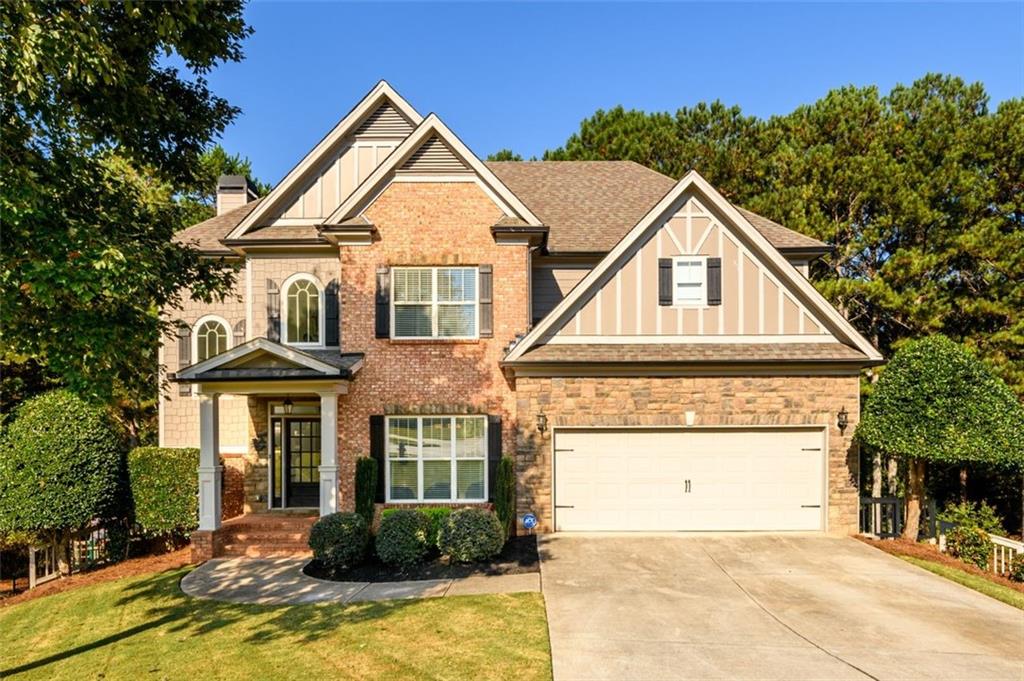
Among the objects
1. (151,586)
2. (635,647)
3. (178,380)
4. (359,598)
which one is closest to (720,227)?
(635,647)

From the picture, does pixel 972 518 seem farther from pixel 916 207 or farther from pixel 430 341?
pixel 430 341

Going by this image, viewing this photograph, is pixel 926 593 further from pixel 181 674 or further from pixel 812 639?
pixel 181 674

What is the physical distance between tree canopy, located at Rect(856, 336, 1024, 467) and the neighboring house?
2.61ft

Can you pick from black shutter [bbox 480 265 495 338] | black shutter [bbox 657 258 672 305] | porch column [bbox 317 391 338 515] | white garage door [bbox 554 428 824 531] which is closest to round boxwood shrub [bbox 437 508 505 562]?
white garage door [bbox 554 428 824 531]

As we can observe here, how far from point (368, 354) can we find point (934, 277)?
18.4m

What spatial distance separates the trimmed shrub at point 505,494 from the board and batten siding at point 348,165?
24.9ft

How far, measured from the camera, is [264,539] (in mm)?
11984

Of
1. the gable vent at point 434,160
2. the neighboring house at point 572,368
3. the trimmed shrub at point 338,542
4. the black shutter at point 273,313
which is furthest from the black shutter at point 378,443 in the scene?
the gable vent at point 434,160

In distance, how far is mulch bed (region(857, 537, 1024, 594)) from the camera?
10.6m

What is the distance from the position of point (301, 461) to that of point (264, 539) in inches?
95.1

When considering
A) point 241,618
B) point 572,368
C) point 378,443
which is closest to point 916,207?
point 572,368

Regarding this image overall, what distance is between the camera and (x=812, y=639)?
7.28m

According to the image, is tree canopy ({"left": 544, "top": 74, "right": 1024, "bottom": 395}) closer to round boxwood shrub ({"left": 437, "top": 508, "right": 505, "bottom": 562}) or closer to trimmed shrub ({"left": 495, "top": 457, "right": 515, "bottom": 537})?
trimmed shrub ({"left": 495, "top": 457, "right": 515, "bottom": 537})

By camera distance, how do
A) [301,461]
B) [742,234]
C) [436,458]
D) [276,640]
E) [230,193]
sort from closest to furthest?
[276,640]
[742,234]
[436,458]
[301,461]
[230,193]
